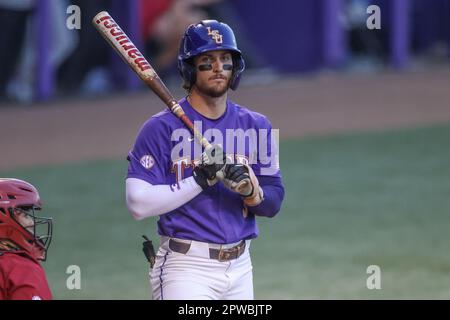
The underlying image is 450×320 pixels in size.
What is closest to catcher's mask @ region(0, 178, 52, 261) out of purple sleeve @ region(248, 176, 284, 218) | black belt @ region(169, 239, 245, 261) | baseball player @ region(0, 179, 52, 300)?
baseball player @ region(0, 179, 52, 300)

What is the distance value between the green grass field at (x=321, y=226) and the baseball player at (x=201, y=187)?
2415 mm

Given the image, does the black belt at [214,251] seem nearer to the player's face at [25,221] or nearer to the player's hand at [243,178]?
the player's hand at [243,178]

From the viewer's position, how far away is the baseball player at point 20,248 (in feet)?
14.0

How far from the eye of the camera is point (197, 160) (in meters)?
4.85

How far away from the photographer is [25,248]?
446 cm

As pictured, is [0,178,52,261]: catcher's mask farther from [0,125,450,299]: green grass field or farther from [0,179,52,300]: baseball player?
[0,125,450,299]: green grass field

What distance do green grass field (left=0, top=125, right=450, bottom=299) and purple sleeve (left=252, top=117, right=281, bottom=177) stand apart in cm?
234

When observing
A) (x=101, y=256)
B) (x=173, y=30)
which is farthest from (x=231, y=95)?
(x=101, y=256)

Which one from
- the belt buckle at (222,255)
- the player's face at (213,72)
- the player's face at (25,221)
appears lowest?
the belt buckle at (222,255)

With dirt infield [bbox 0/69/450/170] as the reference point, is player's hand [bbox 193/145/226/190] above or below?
below

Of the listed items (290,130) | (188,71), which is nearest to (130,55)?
(188,71)

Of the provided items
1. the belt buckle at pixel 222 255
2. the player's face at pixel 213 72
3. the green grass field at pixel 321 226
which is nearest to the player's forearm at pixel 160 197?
the belt buckle at pixel 222 255

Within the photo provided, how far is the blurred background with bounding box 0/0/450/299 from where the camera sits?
8.02m
